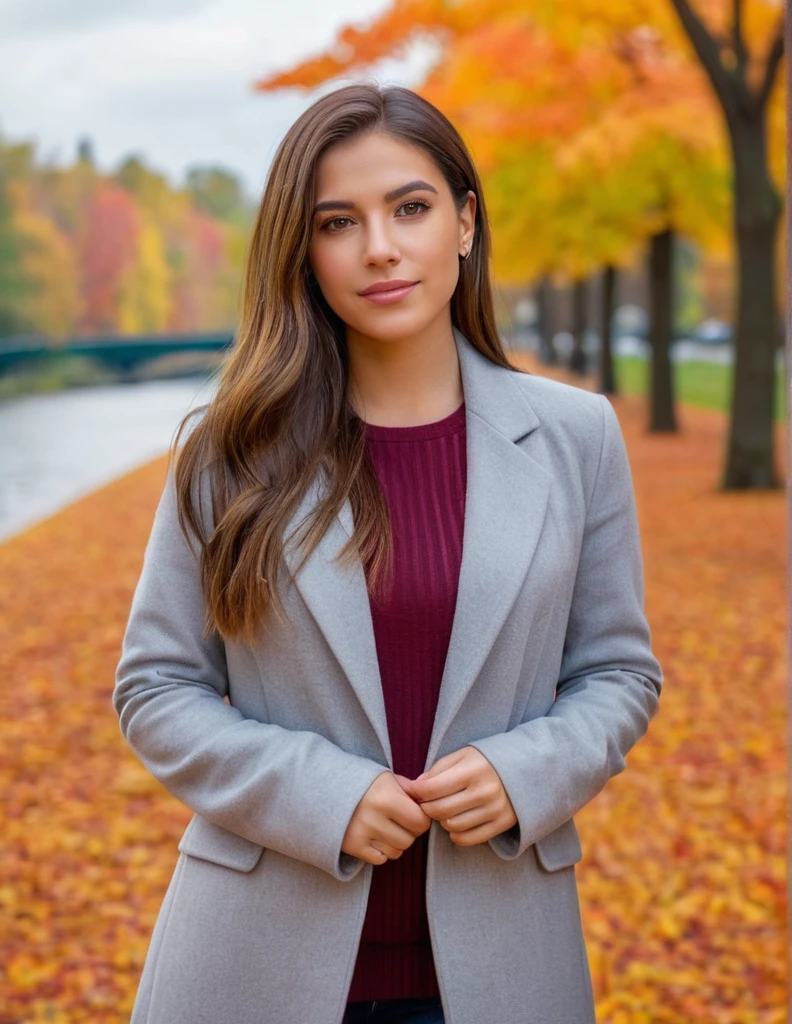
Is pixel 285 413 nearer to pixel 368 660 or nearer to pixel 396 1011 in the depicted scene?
pixel 368 660

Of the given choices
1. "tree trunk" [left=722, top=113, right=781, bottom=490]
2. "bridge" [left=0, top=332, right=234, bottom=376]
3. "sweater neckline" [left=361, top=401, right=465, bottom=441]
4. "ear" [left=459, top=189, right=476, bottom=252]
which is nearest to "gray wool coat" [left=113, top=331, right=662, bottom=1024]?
"sweater neckline" [left=361, top=401, right=465, bottom=441]

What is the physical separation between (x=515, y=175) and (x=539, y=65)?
389cm

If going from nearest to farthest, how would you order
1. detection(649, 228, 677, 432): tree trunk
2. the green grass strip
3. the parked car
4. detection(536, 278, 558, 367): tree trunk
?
detection(649, 228, 677, 432): tree trunk, the green grass strip, detection(536, 278, 558, 367): tree trunk, the parked car

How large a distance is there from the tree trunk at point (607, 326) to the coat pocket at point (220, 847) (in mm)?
24290

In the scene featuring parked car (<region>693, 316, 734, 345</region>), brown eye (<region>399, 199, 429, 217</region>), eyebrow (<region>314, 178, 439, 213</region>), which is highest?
eyebrow (<region>314, 178, 439, 213</region>)

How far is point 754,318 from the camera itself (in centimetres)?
1277

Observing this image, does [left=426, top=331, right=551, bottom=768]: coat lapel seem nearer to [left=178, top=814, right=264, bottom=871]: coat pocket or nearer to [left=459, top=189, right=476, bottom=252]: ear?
[left=459, top=189, right=476, bottom=252]: ear

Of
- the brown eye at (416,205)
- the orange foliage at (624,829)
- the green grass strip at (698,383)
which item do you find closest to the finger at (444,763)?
the brown eye at (416,205)

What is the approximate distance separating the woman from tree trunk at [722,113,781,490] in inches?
416

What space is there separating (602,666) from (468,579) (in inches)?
11.8

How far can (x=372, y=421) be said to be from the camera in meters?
2.23

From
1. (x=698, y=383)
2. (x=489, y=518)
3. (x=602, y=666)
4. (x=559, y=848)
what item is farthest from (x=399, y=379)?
(x=698, y=383)

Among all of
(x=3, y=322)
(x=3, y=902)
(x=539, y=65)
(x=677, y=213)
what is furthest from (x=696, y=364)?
(x=3, y=902)

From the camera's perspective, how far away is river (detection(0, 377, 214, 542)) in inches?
751
